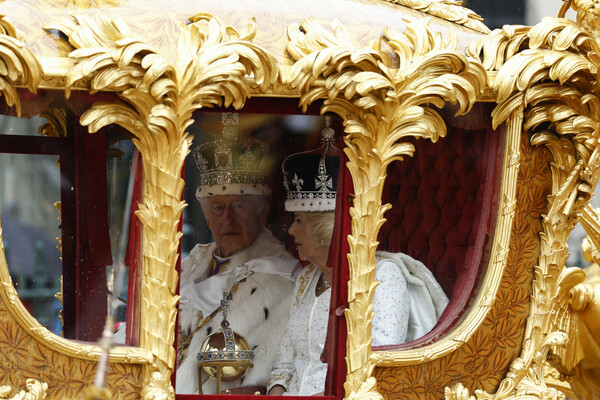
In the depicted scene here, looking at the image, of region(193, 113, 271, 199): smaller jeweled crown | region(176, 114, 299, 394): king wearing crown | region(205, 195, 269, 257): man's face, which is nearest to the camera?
region(193, 113, 271, 199): smaller jeweled crown

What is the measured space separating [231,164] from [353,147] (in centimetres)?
37

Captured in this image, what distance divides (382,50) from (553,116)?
1.60 ft

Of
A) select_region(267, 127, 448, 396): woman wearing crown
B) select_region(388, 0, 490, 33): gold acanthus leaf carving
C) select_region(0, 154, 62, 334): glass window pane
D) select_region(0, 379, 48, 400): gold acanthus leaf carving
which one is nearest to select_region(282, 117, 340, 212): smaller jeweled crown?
select_region(267, 127, 448, 396): woman wearing crown

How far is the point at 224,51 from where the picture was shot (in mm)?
3160

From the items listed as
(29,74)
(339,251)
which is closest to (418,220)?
(339,251)

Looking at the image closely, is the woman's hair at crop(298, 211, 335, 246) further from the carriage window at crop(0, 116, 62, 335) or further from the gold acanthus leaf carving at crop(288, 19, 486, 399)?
the carriage window at crop(0, 116, 62, 335)

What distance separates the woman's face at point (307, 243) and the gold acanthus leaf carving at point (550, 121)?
1.62 feet

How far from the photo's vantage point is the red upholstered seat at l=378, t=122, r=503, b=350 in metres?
3.47

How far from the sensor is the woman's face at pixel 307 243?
3.48 m

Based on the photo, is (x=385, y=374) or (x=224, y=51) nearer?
(x=224, y=51)

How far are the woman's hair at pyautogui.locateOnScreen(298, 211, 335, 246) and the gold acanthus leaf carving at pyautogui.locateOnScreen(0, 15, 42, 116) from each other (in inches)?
31.7

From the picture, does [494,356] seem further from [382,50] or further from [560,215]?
[382,50]

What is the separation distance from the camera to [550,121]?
11.4 ft

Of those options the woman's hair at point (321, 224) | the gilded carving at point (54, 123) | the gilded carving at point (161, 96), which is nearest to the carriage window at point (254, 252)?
the woman's hair at point (321, 224)
